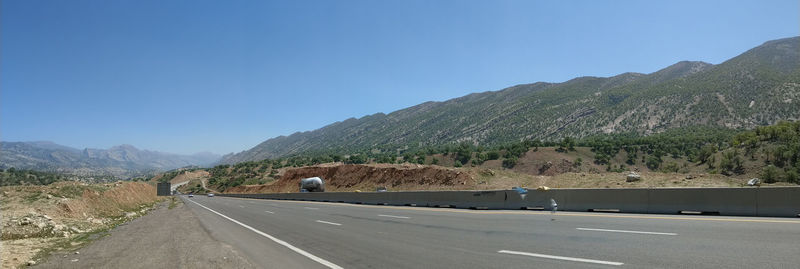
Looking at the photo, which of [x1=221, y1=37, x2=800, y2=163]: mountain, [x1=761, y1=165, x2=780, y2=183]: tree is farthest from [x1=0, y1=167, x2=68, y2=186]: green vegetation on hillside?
[x1=221, y1=37, x2=800, y2=163]: mountain

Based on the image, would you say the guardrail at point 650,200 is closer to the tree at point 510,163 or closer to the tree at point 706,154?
the tree at point 706,154

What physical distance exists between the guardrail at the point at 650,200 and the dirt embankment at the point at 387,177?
21.2 meters

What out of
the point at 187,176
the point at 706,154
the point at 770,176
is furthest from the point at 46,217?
the point at 187,176

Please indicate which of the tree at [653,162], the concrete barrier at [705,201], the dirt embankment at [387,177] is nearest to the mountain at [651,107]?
the tree at [653,162]

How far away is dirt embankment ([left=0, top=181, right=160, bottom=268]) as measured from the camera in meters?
11.0

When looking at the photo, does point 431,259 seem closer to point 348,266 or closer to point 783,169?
point 348,266

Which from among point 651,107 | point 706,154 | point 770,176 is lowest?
point 770,176

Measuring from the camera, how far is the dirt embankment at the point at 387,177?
155 feet

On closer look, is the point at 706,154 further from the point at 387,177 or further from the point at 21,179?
the point at 21,179

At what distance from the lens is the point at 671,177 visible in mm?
32344

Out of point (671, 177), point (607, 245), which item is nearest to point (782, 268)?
point (607, 245)

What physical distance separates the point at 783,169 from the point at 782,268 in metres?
44.7

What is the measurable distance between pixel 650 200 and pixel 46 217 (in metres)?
21.7

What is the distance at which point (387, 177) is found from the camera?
56562mm
